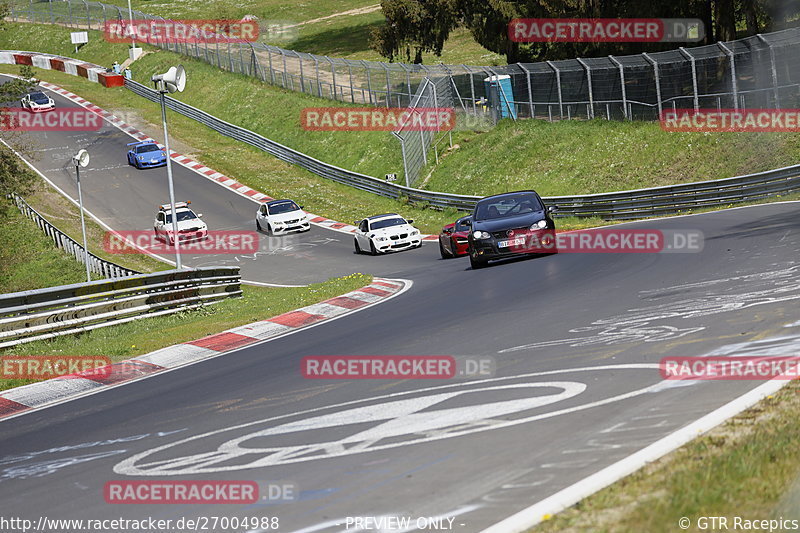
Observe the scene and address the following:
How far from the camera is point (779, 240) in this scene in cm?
1669

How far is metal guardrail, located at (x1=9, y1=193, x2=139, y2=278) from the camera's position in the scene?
2759 cm

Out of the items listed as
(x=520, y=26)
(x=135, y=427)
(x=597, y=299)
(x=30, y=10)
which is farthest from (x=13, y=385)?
(x=30, y=10)

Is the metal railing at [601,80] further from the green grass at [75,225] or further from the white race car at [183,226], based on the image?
the green grass at [75,225]

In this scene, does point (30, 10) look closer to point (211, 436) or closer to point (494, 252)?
point (494, 252)

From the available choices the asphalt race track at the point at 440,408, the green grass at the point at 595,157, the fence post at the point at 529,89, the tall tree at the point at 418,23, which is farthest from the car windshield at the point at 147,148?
the asphalt race track at the point at 440,408

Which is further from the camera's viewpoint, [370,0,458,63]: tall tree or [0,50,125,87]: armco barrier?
[0,50,125,87]: armco barrier

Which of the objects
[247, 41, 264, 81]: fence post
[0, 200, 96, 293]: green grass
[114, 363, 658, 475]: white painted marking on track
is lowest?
[0, 200, 96, 293]: green grass

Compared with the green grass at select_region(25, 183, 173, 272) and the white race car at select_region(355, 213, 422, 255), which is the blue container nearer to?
the white race car at select_region(355, 213, 422, 255)

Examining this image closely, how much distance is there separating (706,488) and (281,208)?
3253 centimetres

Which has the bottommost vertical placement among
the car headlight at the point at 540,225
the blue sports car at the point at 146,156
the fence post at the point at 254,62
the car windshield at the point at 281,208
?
the car windshield at the point at 281,208

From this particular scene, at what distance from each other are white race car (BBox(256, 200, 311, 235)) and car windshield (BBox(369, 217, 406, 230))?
6997 millimetres

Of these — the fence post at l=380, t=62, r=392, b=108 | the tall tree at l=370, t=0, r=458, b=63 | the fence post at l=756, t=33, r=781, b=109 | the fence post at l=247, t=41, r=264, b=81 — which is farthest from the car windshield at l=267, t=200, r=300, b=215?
the fence post at l=247, t=41, r=264, b=81

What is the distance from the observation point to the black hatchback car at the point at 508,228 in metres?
19.9

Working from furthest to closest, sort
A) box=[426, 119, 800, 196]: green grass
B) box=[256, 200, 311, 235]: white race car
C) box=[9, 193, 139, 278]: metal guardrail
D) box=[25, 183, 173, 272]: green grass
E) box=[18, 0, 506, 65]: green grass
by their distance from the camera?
box=[18, 0, 506, 65]: green grass
box=[256, 200, 311, 235]: white race car
box=[25, 183, 173, 272]: green grass
box=[426, 119, 800, 196]: green grass
box=[9, 193, 139, 278]: metal guardrail
